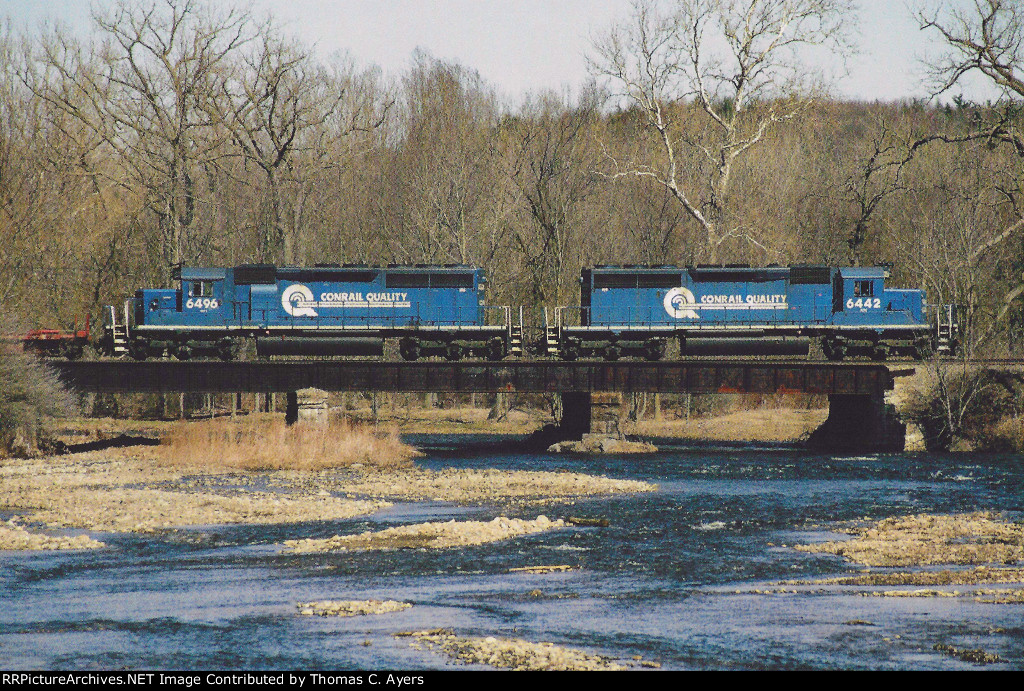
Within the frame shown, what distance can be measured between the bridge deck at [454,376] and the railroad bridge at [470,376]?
0.12 ft

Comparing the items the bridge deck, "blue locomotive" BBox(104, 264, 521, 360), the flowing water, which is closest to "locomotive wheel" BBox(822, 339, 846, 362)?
the bridge deck

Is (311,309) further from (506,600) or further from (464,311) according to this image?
(506,600)

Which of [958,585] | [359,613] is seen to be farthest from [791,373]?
[359,613]

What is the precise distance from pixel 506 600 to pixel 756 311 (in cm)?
2622

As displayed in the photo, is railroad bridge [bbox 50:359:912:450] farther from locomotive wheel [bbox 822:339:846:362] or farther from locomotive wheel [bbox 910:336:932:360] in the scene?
locomotive wheel [bbox 822:339:846:362]

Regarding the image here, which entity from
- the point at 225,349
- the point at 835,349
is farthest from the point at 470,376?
the point at 835,349

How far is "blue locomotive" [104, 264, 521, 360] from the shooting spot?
40.9 meters

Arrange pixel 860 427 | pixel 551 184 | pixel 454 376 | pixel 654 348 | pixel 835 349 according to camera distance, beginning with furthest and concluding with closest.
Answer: pixel 551 184
pixel 860 427
pixel 654 348
pixel 835 349
pixel 454 376

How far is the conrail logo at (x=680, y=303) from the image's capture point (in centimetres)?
4091

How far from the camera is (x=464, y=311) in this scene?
41125 millimetres

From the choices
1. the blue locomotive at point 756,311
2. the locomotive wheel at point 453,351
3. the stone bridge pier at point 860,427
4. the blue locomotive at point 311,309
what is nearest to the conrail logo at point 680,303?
the blue locomotive at point 756,311

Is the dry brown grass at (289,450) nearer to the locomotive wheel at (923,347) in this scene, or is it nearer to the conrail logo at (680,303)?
the conrail logo at (680,303)

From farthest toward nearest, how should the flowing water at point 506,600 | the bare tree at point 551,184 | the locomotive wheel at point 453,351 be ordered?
the bare tree at point 551,184, the locomotive wheel at point 453,351, the flowing water at point 506,600

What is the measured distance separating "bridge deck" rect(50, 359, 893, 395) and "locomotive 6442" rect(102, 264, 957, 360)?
4.85 feet
